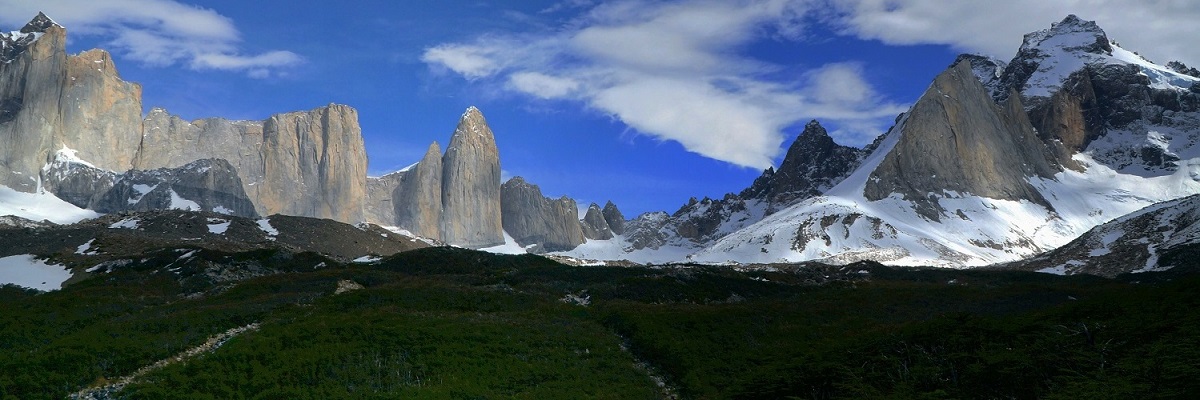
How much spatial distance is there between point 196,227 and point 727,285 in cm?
10794

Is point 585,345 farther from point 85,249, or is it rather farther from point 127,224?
point 127,224

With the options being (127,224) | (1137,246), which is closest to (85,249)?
(127,224)

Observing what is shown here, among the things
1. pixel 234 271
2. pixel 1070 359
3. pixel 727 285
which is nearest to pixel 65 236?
pixel 234 271

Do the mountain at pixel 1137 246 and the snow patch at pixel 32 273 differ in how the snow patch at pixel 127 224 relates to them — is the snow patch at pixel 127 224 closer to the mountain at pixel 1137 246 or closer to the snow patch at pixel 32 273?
the snow patch at pixel 32 273

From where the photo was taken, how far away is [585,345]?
3841cm

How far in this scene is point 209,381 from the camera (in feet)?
95.5

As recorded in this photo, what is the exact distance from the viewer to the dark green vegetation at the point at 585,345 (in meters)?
23.2

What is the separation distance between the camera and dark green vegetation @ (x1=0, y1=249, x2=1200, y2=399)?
915 inches

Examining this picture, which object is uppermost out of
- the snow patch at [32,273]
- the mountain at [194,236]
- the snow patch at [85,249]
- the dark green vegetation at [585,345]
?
the mountain at [194,236]

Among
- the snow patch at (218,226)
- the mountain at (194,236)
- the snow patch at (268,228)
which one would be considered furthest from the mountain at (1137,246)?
the snow patch at (218,226)

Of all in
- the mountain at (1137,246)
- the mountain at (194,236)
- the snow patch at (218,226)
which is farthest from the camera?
the snow patch at (218,226)

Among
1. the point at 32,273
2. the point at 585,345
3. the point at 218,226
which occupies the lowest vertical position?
the point at 585,345

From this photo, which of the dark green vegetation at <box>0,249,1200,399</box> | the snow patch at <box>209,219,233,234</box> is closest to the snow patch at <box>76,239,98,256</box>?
the snow patch at <box>209,219,233,234</box>

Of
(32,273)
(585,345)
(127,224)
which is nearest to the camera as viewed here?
(585,345)
